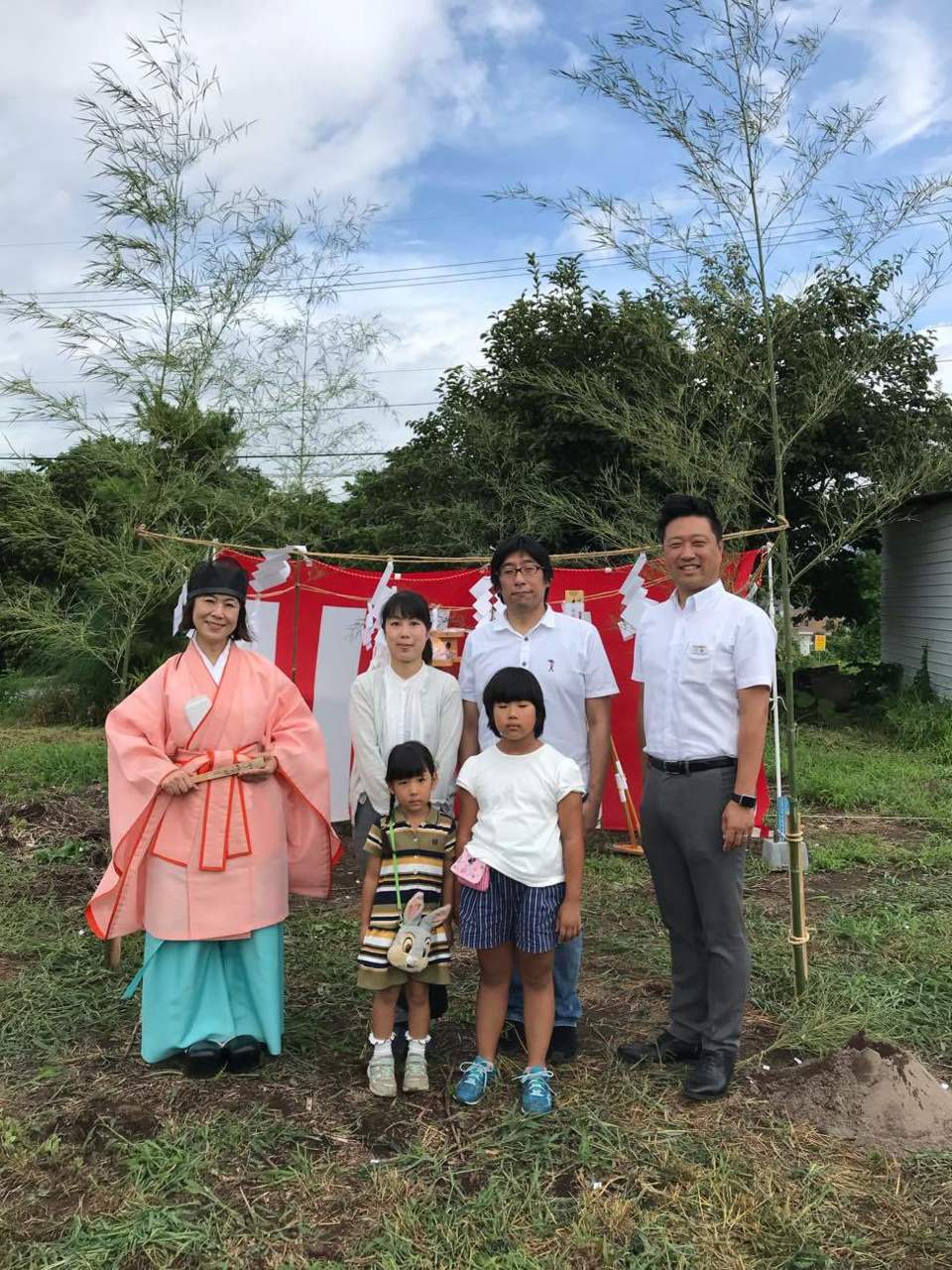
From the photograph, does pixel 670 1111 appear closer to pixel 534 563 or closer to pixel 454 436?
pixel 534 563

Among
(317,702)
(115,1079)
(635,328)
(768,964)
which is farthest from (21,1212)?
(635,328)

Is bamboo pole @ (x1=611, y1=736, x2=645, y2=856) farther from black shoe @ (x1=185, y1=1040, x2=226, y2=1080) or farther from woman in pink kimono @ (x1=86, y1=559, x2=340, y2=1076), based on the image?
black shoe @ (x1=185, y1=1040, x2=226, y2=1080)

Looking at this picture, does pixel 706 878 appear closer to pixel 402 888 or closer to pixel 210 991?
pixel 402 888

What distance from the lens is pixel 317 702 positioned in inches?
239

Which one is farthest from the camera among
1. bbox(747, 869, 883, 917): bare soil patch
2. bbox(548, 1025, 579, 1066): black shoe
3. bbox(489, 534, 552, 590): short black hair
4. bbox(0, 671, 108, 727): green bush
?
bbox(0, 671, 108, 727): green bush

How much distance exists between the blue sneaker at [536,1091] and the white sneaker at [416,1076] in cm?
31

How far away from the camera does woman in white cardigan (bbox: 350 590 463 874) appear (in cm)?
319

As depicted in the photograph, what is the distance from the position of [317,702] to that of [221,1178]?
12.0 feet

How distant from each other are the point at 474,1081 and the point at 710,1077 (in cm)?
71

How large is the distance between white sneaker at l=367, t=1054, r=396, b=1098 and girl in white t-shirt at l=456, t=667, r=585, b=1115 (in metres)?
0.22

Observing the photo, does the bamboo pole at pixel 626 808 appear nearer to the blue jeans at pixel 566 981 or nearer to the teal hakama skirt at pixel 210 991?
the blue jeans at pixel 566 981

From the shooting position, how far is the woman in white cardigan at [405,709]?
10.5ft

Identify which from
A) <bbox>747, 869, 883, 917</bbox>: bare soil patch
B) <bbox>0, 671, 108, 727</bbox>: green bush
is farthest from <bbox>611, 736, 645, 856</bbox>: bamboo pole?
<bbox>0, 671, 108, 727</bbox>: green bush

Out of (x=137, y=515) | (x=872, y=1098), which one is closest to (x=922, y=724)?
(x=137, y=515)
